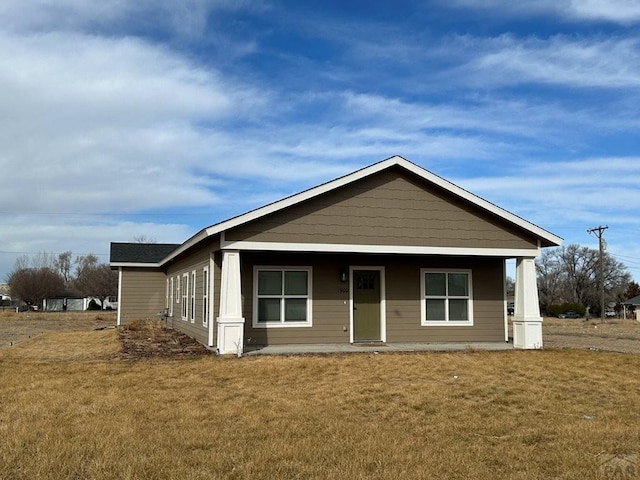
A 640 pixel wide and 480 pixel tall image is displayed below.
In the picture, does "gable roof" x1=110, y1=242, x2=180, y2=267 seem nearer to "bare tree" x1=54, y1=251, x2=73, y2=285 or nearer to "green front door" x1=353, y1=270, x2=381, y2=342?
"green front door" x1=353, y1=270, x2=381, y2=342

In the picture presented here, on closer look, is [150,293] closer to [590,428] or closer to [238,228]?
[238,228]

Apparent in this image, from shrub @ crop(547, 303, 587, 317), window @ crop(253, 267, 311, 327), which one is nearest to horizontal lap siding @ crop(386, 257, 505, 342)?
window @ crop(253, 267, 311, 327)

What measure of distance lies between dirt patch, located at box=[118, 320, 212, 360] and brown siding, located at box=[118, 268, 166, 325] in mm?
4890

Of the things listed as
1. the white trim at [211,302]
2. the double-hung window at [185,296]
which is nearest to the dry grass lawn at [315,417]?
the white trim at [211,302]

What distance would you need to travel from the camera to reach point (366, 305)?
593 inches

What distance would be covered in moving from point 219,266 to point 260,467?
9.53m

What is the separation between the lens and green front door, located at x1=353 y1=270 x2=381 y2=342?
14.9m

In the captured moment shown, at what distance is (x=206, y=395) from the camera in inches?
327

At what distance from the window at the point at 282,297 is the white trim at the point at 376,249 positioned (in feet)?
5.23

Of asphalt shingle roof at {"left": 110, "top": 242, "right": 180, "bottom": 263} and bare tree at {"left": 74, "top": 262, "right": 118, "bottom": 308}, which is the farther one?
bare tree at {"left": 74, "top": 262, "right": 118, "bottom": 308}

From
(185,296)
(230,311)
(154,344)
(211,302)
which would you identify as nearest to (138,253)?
(185,296)

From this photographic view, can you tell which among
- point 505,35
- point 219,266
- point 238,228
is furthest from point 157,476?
point 505,35

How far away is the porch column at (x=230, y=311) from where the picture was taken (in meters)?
12.3

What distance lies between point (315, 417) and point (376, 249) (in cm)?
699
